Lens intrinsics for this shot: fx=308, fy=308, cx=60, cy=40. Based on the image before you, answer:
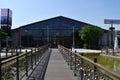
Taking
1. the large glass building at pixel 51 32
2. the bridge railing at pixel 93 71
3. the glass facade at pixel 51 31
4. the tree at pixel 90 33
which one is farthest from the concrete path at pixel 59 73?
the glass facade at pixel 51 31

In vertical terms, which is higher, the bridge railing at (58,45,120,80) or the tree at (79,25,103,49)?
the tree at (79,25,103,49)

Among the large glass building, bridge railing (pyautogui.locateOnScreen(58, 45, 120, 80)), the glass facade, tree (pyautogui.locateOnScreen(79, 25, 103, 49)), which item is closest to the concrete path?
bridge railing (pyautogui.locateOnScreen(58, 45, 120, 80))

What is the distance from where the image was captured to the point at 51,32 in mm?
86062

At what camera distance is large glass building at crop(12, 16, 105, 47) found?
8500 cm

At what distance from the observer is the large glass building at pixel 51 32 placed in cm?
8500

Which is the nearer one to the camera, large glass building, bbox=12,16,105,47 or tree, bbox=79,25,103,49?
tree, bbox=79,25,103,49

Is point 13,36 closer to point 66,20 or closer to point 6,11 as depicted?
point 6,11

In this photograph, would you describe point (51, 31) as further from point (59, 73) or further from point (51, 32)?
point (59, 73)

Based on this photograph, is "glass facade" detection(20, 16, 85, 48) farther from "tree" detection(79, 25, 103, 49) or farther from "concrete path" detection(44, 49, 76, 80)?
"concrete path" detection(44, 49, 76, 80)

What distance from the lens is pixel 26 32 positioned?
8644 cm

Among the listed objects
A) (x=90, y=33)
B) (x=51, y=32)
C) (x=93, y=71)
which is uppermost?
(x=51, y=32)

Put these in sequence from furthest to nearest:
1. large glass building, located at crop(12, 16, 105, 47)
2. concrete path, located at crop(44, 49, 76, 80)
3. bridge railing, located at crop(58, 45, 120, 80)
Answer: large glass building, located at crop(12, 16, 105, 47), concrete path, located at crop(44, 49, 76, 80), bridge railing, located at crop(58, 45, 120, 80)

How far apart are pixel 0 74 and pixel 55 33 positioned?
7859 cm

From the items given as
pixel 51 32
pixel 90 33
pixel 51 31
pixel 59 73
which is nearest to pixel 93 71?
pixel 59 73
